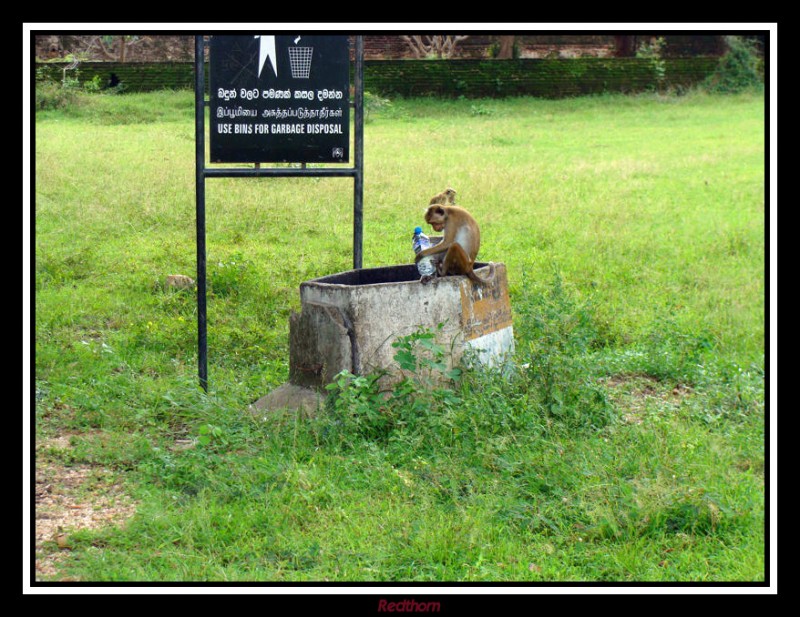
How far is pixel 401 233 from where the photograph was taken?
9.70 m

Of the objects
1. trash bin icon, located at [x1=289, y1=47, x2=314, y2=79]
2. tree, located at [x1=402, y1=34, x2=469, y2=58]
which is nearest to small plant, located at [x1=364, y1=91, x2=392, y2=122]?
tree, located at [x1=402, y1=34, x2=469, y2=58]

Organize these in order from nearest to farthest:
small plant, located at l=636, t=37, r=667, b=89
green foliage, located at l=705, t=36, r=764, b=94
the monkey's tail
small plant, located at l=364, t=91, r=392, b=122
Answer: the monkey's tail < small plant, located at l=364, t=91, r=392, b=122 < small plant, located at l=636, t=37, r=667, b=89 < green foliage, located at l=705, t=36, r=764, b=94

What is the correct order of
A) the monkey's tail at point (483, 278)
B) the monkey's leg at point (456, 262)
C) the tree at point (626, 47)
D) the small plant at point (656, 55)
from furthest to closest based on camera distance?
the tree at point (626, 47)
the small plant at point (656, 55)
the monkey's tail at point (483, 278)
the monkey's leg at point (456, 262)

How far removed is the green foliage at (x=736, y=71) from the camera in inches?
777

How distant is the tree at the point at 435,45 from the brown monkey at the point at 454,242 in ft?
55.0

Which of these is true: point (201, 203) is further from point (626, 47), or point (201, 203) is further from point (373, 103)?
point (626, 47)

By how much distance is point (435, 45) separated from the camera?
72.5 ft

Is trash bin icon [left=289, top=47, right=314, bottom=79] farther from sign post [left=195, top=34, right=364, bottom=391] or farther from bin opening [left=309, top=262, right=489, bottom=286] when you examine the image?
bin opening [left=309, top=262, right=489, bottom=286]

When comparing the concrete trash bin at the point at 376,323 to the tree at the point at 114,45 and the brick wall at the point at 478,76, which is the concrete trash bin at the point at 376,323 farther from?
the tree at the point at 114,45

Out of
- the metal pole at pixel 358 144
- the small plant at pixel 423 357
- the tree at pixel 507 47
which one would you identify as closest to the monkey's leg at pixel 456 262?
the small plant at pixel 423 357

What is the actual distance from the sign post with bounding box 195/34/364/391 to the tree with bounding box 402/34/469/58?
16.3m

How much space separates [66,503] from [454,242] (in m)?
2.54

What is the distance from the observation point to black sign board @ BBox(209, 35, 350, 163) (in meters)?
5.81

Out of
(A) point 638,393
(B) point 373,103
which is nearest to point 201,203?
(A) point 638,393
